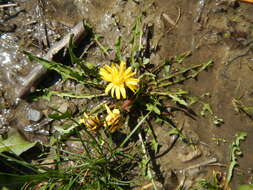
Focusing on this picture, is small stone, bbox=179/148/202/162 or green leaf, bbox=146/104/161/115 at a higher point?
green leaf, bbox=146/104/161/115

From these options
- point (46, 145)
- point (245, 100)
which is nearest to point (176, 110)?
point (245, 100)

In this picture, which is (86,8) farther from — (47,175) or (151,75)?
(47,175)

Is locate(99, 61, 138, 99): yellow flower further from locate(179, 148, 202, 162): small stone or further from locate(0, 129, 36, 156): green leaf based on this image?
locate(0, 129, 36, 156): green leaf

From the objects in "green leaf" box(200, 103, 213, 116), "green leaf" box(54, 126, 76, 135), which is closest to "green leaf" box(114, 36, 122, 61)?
"green leaf" box(54, 126, 76, 135)

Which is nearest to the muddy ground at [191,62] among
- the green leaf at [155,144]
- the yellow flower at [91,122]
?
the green leaf at [155,144]

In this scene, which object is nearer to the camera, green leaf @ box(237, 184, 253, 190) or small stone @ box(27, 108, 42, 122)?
green leaf @ box(237, 184, 253, 190)

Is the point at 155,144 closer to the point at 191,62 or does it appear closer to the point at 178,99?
the point at 178,99

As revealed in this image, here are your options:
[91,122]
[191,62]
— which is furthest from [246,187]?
[91,122]
